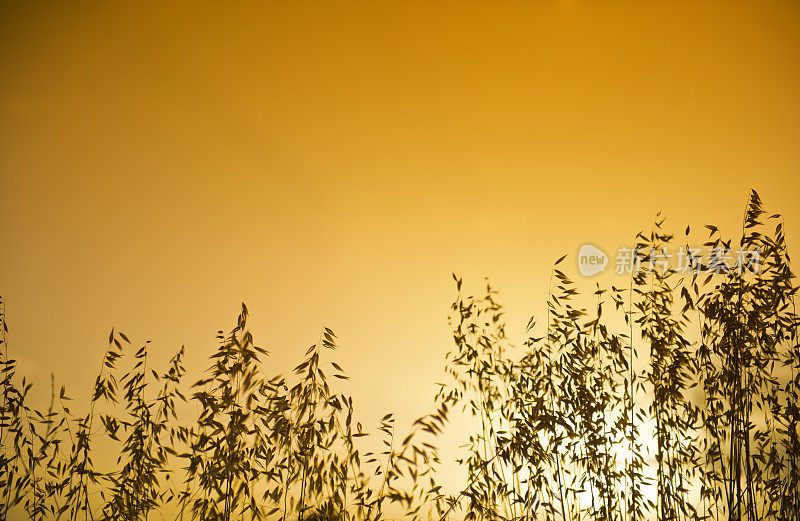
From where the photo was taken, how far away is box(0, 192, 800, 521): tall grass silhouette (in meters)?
1.93

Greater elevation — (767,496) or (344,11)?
(344,11)

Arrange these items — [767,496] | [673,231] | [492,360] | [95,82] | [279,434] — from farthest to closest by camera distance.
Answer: [95,82]
[673,231]
[492,360]
[767,496]
[279,434]

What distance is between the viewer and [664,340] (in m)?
1.97

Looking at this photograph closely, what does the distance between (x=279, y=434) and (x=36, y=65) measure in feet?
10.1

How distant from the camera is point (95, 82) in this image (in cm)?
355

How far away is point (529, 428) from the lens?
2.08 metres

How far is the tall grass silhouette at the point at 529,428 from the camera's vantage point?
6.34ft

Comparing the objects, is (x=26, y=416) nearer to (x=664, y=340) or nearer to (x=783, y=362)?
(x=664, y=340)

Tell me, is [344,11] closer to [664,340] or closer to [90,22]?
[90,22]

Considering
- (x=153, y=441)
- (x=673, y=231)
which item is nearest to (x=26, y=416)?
(x=153, y=441)

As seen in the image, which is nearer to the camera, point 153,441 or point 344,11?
point 153,441

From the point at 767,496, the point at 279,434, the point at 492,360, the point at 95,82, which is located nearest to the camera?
the point at 279,434

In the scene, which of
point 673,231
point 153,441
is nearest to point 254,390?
point 153,441

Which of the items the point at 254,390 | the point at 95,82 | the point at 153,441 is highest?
the point at 95,82
